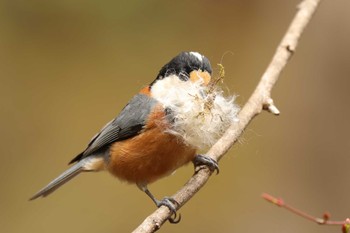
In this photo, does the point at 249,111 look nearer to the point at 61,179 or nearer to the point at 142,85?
the point at 61,179

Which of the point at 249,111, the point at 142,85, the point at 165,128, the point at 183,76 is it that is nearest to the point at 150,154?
the point at 165,128

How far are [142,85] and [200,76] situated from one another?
1470 mm

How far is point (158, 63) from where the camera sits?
11.9 ft

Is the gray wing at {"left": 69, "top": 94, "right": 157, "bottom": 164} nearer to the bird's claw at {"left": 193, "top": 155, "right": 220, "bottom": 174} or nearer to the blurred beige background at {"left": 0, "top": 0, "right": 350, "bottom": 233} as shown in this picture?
the bird's claw at {"left": 193, "top": 155, "right": 220, "bottom": 174}

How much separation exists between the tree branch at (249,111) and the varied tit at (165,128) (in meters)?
0.05

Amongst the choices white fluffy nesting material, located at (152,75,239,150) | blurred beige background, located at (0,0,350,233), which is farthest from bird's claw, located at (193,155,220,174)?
blurred beige background, located at (0,0,350,233)

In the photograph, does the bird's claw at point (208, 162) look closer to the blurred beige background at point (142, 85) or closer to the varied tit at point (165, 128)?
the varied tit at point (165, 128)

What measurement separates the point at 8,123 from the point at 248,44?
1.61 meters

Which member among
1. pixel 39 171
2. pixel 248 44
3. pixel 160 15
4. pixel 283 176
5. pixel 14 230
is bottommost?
pixel 14 230

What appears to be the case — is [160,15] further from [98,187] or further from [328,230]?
[328,230]

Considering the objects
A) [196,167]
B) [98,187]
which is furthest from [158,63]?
A: [196,167]

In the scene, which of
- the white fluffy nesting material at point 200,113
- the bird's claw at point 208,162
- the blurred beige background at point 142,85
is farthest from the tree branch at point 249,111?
the blurred beige background at point 142,85

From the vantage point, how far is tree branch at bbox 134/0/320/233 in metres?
1.76

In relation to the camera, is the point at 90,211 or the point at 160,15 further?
the point at 160,15
